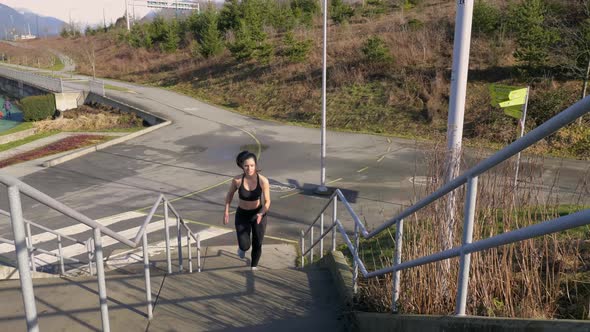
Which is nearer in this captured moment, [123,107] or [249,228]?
[249,228]

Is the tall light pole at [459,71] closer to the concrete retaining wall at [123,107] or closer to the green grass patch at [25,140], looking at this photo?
the green grass patch at [25,140]

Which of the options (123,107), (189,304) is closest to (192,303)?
(189,304)

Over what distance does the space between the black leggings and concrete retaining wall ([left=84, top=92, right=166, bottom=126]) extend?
22391 mm

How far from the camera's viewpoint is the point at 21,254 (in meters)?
1.99

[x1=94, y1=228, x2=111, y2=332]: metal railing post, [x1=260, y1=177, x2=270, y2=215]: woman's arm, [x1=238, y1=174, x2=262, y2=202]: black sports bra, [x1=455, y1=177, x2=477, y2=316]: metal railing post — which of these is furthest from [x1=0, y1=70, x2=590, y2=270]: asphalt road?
[x1=94, y1=228, x2=111, y2=332]: metal railing post

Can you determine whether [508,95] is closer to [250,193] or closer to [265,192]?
[265,192]

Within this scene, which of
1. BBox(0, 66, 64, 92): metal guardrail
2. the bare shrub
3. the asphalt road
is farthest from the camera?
BBox(0, 66, 64, 92): metal guardrail

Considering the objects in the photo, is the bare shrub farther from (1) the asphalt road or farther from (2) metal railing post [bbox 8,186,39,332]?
(2) metal railing post [bbox 8,186,39,332]

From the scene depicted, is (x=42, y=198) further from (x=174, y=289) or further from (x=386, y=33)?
(x=386, y=33)

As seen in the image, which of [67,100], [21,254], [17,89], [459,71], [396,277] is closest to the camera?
[21,254]

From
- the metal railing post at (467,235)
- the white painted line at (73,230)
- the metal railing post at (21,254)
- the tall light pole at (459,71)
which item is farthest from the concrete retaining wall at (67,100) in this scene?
the metal railing post at (467,235)

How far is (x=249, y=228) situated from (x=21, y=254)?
14.1ft

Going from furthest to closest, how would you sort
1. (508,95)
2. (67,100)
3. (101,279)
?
(67,100) < (508,95) < (101,279)

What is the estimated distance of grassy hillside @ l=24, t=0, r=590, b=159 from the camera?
71.0 ft
